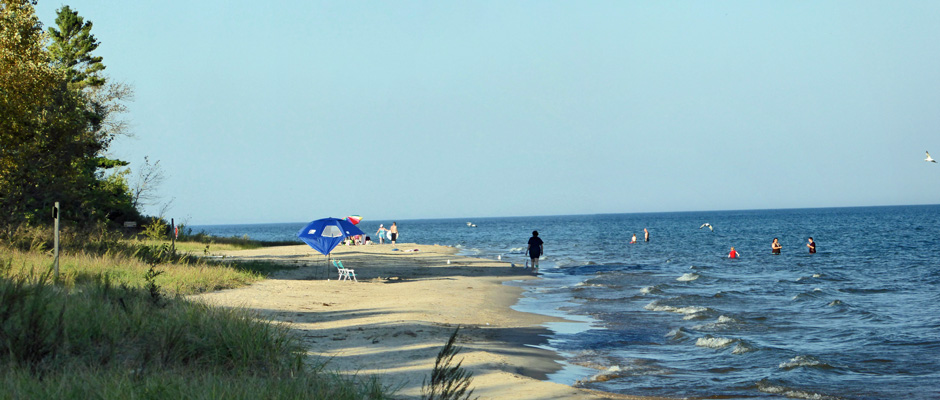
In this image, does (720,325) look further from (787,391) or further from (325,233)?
(325,233)

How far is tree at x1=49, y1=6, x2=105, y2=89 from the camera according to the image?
4331 cm

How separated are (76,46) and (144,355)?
43.7m

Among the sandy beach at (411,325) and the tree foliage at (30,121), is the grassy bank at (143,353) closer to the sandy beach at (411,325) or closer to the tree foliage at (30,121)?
the sandy beach at (411,325)

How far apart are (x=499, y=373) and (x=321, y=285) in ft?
38.8

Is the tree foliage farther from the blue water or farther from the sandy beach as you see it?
the blue water

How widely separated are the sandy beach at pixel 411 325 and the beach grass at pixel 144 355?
1159mm

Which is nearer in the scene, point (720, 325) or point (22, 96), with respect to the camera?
point (720, 325)

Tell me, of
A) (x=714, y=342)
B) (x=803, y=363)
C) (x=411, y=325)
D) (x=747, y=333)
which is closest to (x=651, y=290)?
(x=747, y=333)

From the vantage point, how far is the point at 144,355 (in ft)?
25.0

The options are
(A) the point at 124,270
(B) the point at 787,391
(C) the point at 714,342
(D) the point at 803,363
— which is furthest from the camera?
(A) the point at 124,270

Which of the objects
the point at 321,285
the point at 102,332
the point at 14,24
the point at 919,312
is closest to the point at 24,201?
the point at 14,24

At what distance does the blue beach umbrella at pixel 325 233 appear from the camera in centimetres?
2208

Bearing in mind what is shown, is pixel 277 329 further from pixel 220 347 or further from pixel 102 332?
pixel 102 332

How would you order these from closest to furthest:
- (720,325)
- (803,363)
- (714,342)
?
(803,363) < (714,342) < (720,325)
